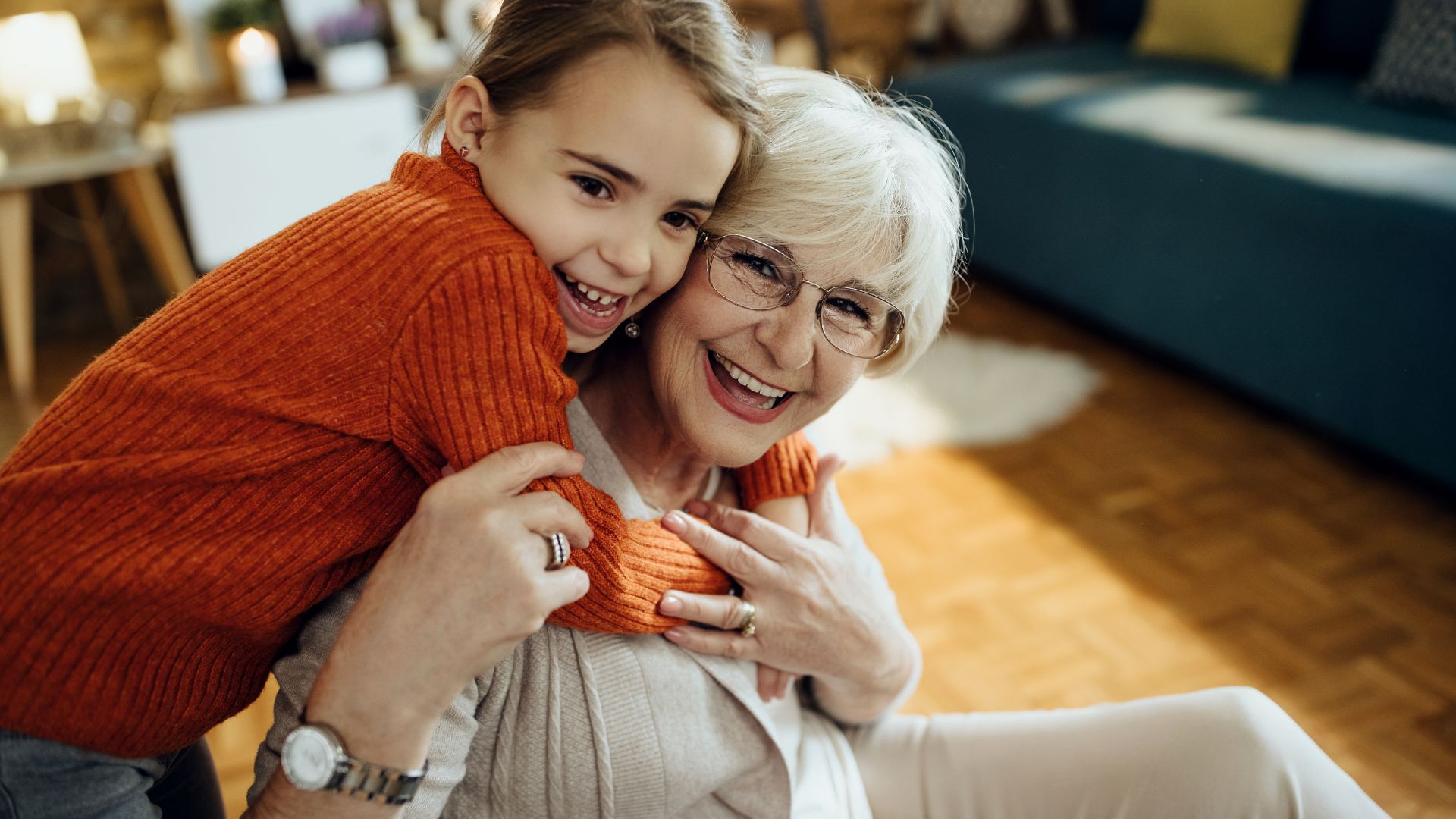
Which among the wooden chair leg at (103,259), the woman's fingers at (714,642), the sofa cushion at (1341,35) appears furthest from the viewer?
the wooden chair leg at (103,259)

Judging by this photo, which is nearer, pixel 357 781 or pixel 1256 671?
pixel 357 781

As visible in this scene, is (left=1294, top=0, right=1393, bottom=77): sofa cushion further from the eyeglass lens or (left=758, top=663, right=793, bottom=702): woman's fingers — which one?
(left=758, top=663, right=793, bottom=702): woman's fingers

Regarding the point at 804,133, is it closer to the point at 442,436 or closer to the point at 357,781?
the point at 442,436

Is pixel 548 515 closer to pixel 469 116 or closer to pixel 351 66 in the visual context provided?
pixel 469 116

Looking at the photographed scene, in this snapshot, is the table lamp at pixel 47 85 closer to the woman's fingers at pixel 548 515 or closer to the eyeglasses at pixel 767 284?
the eyeglasses at pixel 767 284

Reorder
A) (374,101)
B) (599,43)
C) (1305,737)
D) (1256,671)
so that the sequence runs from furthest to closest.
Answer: (374,101), (1256,671), (1305,737), (599,43)

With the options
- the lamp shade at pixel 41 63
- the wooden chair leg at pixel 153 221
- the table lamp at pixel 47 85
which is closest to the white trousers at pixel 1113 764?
the wooden chair leg at pixel 153 221

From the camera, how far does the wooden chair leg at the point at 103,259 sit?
4.00m

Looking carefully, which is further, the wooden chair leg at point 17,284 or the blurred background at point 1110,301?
the wooden chair leg at point 17,284

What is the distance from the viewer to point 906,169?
110 cm

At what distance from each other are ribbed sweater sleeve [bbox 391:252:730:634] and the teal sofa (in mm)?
2056

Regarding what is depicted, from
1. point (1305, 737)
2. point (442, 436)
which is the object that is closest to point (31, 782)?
point (442, 436)

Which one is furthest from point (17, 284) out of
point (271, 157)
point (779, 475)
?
point (779, 475)

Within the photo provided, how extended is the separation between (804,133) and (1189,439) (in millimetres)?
2087
